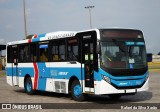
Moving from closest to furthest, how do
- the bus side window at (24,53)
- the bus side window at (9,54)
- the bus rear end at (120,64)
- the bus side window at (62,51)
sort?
the bus rear end at (120,64) → the bus side window at (62,51) → the bus side window at (24,53) → the bus side window at (9,54)

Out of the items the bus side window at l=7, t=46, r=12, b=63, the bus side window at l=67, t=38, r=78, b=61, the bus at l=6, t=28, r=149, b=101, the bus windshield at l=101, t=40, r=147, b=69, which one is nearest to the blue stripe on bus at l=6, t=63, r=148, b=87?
the bus at l=6, t=28, r=149, b=101

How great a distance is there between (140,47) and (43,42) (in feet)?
18.3

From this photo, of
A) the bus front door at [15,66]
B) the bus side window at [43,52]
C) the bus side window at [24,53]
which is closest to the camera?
the bus side window at [43,52]

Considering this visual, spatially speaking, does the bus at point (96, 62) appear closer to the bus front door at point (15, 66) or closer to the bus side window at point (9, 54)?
the bus front door at point (15, 66)

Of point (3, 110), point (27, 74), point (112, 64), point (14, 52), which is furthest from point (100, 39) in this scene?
point (14, 52)

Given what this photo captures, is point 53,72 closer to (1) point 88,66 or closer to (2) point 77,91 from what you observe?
(2) point 77,91

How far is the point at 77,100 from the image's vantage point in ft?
53.0

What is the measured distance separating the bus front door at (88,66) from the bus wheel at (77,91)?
2.10 ft

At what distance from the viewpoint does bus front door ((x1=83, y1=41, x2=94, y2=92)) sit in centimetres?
1502

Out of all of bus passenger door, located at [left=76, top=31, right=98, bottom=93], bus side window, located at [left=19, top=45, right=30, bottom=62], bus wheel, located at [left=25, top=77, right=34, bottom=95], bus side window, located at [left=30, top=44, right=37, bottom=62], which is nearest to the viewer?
bus passenger door, located at [left=76, top=31, right=98, bottom=93]

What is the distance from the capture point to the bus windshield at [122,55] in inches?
576

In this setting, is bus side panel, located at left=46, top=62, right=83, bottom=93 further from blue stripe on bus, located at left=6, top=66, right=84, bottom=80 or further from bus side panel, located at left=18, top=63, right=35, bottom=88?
bus side panel, located at left=18, top=63, right=35, bottom=88

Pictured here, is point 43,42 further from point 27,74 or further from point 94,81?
point 94,81

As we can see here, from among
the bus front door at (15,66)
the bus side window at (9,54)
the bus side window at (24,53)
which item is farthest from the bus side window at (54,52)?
the bus side window at (9,54)
